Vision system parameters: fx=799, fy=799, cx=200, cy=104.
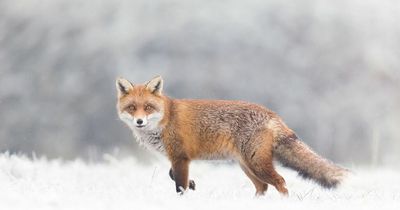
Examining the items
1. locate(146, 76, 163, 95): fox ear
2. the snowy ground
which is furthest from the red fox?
the snowy ground

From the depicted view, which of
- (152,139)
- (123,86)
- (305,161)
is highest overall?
(123,86)

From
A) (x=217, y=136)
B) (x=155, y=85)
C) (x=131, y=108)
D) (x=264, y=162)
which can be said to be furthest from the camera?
(x=217, y=136)

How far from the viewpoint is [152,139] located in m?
7.58

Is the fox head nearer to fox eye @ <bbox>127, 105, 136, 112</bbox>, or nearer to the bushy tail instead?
fox eye @ <bbox>127, 105, 136, 112</bbox>

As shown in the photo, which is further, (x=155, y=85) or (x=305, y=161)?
(x=155, y=85)

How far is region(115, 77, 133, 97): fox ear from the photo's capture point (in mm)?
7441

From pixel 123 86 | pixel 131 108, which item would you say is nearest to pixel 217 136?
pixel 131 108

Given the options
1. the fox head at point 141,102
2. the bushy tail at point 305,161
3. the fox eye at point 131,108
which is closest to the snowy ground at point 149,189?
the bushy tail at point 305,161

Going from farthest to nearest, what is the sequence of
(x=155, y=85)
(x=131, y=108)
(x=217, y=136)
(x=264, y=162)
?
(x=217, y=136)
(x=155, y=85)
(x=131, y=108)
(x=264, y=162)

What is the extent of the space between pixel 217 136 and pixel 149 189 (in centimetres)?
81

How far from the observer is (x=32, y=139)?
11109 millimetres

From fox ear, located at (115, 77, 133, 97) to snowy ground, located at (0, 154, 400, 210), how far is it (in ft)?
2.86

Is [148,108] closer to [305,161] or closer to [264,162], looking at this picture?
[264,162]

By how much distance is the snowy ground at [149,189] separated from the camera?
579 cm
